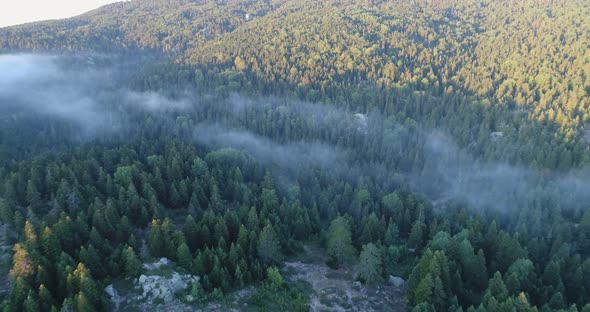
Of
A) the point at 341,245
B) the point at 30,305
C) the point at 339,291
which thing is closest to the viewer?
the point at 30,305

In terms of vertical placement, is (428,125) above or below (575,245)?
above

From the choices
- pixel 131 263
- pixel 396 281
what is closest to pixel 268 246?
pixel 131 263

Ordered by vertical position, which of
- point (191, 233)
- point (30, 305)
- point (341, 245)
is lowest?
point (341, 245)

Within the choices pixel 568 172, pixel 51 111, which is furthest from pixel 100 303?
pixel 51 111

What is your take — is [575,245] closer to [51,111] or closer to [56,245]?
[56,245]

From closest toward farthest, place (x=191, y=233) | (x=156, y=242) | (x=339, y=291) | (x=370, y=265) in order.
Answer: (x=156, y=242) < (x=370, y=265) < (x=339, y=291) < (x=191, y=233)

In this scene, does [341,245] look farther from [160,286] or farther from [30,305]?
[30,305]

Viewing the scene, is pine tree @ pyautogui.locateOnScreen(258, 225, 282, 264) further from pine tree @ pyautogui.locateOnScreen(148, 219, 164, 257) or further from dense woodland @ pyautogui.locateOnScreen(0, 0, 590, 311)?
pine tree @ pyautogui.locateOnScreen(148, 219, 164, 257)

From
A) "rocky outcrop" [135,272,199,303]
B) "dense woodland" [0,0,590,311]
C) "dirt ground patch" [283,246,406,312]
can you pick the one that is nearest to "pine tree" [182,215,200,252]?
"dense woodland" [0,0,590,311]

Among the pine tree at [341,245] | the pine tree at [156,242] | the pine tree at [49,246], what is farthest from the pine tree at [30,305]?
the pine tree at [341,245]
